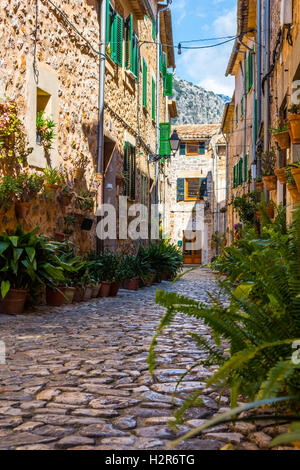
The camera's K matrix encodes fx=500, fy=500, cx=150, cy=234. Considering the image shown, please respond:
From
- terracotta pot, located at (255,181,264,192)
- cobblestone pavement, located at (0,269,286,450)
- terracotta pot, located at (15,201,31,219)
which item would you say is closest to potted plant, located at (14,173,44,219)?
terracotta pot, located at (15,201,31,219)

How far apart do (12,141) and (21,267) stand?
1476 mm

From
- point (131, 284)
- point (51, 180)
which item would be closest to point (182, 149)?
point (131, 284)

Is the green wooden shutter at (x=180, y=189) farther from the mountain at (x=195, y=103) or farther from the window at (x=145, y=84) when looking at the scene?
the mountain at (x=195, y=103)

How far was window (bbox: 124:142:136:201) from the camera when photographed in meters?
11.3

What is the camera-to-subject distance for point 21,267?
5672mm

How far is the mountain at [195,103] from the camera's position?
225ft

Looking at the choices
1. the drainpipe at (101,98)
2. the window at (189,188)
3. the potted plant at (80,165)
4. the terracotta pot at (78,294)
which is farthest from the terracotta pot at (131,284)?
the window at (189,188)

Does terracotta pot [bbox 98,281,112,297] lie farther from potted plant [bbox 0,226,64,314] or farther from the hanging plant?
the hanging plant

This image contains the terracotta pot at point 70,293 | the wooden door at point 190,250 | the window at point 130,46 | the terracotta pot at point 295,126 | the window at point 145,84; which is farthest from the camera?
the wooden door at point 190,250

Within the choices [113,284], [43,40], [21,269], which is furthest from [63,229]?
[43,40]

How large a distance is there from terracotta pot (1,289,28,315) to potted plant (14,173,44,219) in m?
0.97

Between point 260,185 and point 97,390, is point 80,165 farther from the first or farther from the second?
point 97,390

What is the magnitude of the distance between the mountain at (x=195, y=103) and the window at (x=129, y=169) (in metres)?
56.4
